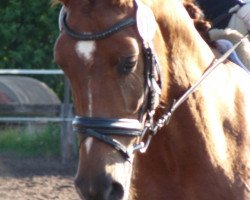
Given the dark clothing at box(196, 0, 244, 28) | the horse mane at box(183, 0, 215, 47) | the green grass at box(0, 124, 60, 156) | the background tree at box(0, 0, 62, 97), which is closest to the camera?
the horse mane at box(183, 0, 215, 47)

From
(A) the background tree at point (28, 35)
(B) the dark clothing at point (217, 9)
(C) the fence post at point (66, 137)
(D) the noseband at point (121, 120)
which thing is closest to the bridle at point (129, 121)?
(D) the noseband at point (121, 120)

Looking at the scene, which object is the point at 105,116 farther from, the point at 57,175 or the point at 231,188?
the point at 57,175

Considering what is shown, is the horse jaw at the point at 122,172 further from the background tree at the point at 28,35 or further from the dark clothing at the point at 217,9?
the background tree at the point at 28,35

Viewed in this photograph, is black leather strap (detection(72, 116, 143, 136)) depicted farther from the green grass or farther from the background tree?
the background tree

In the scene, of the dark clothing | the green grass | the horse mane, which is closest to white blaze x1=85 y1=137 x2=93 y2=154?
the horse mane

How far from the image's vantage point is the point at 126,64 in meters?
3.88

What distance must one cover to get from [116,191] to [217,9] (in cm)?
189

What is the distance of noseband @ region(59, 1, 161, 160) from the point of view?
12.5 ft

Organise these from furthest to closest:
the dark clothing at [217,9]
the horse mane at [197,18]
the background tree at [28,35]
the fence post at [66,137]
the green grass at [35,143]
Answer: the background tree at [28,35] < the green grass at [35,143] < the fence post at [66,137] < the dark clothing at [217,9] < the horse mane at [197,18]

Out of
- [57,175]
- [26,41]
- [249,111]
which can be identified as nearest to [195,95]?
[249,111]

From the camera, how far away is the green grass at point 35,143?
13164 mm

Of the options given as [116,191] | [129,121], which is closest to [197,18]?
[129,121]

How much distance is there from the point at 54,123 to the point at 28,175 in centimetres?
248

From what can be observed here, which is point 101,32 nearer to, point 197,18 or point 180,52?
point 180,52
